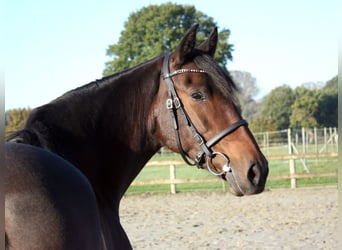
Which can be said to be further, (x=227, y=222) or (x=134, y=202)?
(x=134, y=202)

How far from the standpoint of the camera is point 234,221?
941cm

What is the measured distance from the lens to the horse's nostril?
2533mm

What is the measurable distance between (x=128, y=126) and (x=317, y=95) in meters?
44.9

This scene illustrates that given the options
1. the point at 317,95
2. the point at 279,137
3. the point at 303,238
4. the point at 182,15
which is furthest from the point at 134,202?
the point at 317,95

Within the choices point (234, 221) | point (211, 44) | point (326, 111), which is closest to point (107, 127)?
point (211, 44)

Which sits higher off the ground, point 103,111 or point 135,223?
point 103,111

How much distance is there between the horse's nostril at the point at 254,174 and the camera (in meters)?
2.53

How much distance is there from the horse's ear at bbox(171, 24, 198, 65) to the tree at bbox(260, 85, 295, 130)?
46255mm

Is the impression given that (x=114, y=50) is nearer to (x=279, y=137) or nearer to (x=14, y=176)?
(x=279, y=137)

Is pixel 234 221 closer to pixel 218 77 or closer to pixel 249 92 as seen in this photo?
pixel 218 77

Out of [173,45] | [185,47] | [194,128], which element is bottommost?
[194,128]

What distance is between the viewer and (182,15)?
42750mm

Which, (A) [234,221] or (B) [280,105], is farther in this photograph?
(B) [280,105]

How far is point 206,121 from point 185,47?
0.48 meters
